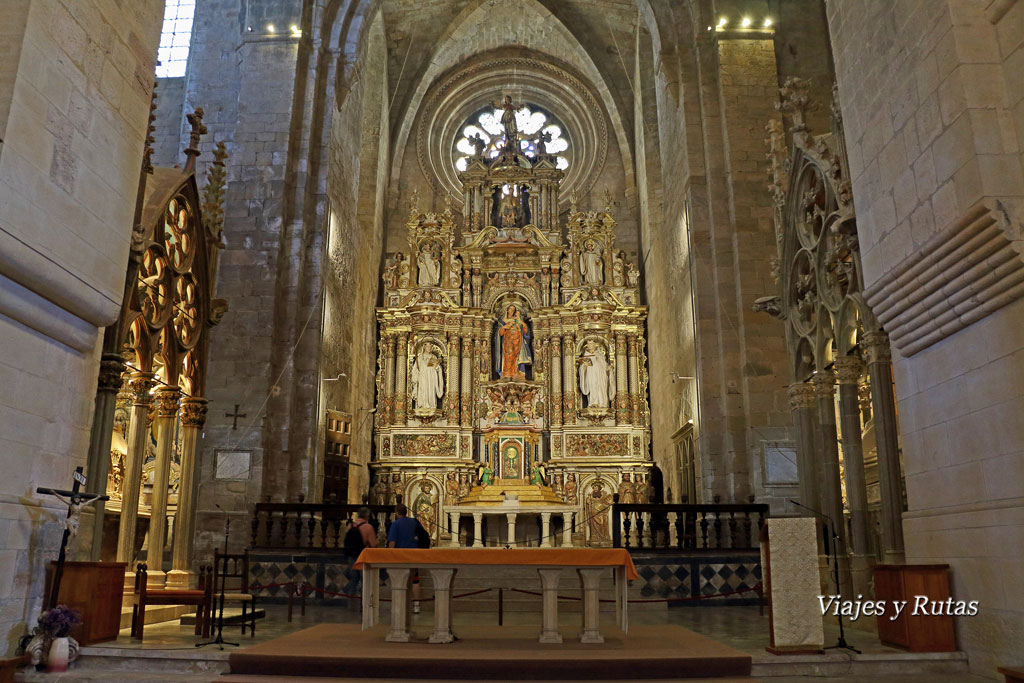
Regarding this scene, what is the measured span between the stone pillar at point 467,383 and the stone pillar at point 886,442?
1268cm

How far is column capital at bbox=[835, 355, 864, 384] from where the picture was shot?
8680mm

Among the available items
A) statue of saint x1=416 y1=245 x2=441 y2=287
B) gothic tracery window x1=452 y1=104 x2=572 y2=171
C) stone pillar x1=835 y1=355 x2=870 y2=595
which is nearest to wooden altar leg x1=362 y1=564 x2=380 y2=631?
stone pillar x1=835 y1=355 x2=870 y2=595

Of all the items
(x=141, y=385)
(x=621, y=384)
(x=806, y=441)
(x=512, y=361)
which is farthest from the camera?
(x=512, y=361)

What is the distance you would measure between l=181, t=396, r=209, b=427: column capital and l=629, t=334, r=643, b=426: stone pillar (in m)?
11.3

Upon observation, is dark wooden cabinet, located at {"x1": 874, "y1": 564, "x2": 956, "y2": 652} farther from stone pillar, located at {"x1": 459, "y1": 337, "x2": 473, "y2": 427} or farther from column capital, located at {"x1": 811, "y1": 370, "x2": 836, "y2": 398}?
stone pillar, located at {"x1": 459, "y1": 337, "x2": 473, "y2": 427}

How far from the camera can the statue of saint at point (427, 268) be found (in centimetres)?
2083

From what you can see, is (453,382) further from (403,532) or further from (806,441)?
(403,532)

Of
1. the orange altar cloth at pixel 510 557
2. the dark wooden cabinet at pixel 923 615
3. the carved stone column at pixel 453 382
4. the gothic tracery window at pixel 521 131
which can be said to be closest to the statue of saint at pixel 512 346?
the carved stone column at pixel 453 382

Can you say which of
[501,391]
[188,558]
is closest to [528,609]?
[188,558]

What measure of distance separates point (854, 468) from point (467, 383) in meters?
12.4

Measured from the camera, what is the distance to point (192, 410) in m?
10.3

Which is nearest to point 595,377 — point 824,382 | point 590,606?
point 824,382

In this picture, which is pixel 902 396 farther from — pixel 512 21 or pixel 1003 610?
pixel 512 21

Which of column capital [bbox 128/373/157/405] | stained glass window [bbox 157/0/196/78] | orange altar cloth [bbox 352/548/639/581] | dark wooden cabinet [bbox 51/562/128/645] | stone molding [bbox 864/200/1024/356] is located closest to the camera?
stone molding [bbox 864/200/1024/356]
